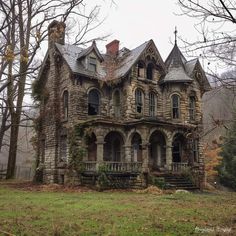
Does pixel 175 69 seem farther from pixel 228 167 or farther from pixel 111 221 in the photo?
pixel 111 221

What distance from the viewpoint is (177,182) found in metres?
24.3

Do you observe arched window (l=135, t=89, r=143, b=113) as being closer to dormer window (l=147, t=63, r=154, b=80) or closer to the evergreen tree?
dormer window (l=147, t=63, r=154, b=80)

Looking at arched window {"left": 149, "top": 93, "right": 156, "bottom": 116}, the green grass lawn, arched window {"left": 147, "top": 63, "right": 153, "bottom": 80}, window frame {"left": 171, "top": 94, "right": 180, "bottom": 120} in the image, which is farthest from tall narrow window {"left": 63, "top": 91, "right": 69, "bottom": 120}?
the green grass lawn

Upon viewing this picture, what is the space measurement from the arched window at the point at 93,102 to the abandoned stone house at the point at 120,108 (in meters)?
0.08

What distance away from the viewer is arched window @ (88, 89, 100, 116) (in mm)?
27422

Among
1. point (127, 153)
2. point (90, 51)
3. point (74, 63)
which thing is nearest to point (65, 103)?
point (74, 63)

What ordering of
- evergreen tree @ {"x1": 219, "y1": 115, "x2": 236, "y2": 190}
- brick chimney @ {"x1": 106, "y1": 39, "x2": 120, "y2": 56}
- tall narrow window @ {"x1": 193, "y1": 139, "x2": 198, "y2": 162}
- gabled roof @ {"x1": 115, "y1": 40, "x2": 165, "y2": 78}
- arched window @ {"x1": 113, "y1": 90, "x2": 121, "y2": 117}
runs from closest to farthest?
gabled roof @ {"x1": 115, "y1": 40, "x2": 165, "y2": 78} → arched window @ {"x1": 113, "y1": 90, "x2": 121, "y2": 117} → tall narrow window @ {"x1": 193, "y1": 139, "x2": 198, "y2": 162} → brick chimney @ {"x1": 106, "y1": 39, "x2": 120, "y2": 56} → evergreen tree @ {"x1": 219, "y1": 115, "x2": 236, "y2": 190}

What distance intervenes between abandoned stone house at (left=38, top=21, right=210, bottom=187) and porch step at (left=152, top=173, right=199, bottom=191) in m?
0.76

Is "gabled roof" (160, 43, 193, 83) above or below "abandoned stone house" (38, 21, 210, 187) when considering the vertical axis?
above

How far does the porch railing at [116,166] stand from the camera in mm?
23753

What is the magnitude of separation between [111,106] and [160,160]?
583 cm

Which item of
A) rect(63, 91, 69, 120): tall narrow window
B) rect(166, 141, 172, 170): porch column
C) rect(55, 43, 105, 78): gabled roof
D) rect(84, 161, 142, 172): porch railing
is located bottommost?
rect(84, 161, 142, 172): porch railing

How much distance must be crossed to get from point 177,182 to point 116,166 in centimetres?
440

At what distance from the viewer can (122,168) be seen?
24.4 m
